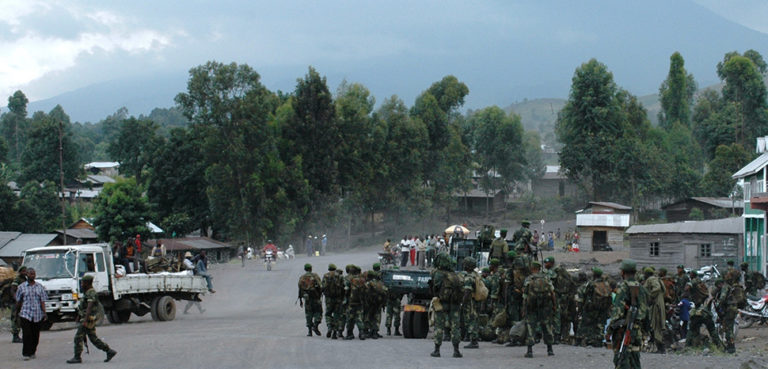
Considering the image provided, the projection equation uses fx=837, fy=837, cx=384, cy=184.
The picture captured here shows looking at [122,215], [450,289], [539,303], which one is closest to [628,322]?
[539,303]

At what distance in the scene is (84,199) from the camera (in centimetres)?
9838

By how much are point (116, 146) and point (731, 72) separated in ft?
224

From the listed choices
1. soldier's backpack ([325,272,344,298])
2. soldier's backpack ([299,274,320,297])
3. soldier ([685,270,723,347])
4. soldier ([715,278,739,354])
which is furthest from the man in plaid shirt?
soldier ([715,278,739,354])

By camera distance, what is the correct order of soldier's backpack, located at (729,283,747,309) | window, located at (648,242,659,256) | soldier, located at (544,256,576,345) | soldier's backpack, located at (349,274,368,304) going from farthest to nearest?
window, located at (648,242,659,256)
soldier's backpack, located at (349,274,368,304)
soldier, located at (544,256,576,345)
soldier's backpack, located at (729,283,747,309)

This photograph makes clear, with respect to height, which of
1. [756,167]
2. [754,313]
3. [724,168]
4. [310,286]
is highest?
[724,168]

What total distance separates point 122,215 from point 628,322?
4400 centimetres

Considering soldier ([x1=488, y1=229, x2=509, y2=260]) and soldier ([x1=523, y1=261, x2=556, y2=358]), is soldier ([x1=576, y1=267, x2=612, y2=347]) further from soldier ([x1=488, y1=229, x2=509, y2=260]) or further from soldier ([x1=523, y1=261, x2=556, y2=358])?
soldier ([x1=488, y1=229, x2=509, y2=260])

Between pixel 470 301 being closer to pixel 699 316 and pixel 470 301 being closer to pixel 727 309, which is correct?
pixel 699 316

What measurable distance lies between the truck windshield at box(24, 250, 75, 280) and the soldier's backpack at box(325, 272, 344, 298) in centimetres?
770

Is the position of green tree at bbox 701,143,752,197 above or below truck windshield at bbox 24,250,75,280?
above

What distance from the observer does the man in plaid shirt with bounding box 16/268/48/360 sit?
16.4 metres

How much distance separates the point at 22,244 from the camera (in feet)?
172

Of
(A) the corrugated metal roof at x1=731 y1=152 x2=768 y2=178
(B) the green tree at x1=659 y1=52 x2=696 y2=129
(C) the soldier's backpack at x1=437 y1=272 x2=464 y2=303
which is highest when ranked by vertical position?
(B) the green tree at x1=659 y1=52 x2=696 y2=129

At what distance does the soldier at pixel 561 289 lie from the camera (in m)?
18.2
